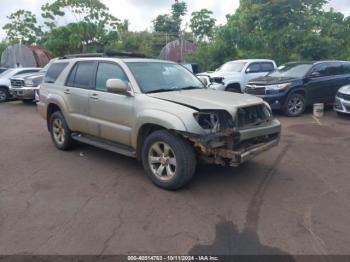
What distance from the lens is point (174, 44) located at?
28.7 metres

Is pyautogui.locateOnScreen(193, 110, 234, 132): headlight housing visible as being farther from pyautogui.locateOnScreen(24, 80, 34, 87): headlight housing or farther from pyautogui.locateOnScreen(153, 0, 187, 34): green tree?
pyautogui.locateOnScreen(153, 0, 187, 34): green tree

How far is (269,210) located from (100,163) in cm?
308

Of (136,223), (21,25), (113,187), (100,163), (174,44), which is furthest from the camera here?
(21,25)

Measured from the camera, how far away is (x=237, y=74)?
13.6m

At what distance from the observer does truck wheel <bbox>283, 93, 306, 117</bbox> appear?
10461 millimetres

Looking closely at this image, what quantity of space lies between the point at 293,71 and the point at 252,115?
706 centimetres

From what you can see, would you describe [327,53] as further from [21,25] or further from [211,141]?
[21,25]

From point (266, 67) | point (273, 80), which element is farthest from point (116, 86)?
point (266, 67)

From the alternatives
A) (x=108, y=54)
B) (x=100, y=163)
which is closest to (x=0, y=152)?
(x=100, y=163)

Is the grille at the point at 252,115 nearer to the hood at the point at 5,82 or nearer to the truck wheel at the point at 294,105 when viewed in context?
the truck wheel at the point at 294,105

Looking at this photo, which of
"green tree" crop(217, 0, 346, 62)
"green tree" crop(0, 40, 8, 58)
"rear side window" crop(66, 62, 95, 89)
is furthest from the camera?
"green tree" crop(0, 40, 8, 58)

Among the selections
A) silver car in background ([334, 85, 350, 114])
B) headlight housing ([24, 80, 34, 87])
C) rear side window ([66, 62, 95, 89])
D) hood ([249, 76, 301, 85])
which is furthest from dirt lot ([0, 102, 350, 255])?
headlight housing ([24, 80, 34, 87])

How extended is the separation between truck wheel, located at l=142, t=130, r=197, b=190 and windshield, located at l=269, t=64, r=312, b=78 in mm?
7595

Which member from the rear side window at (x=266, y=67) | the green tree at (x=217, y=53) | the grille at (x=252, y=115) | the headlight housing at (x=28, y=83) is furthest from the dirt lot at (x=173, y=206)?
the green tree at (x=217, y=53)
